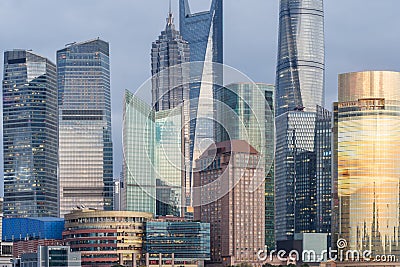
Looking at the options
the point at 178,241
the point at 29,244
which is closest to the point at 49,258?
the point at 178,241

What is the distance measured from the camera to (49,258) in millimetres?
103312

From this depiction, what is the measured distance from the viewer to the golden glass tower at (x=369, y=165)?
496 feet

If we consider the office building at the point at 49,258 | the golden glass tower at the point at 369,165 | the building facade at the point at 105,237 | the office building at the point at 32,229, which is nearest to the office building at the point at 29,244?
the office building at the point at 32,229

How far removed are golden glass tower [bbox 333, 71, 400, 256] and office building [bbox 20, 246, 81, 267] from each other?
5558cm

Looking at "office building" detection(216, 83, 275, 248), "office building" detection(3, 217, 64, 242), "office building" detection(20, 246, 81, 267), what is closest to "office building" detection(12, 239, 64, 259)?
"office building" detection(3, 217, 64, 242)

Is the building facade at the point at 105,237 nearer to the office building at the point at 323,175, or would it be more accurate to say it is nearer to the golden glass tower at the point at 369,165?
the golden glass tower at the point at 369,165

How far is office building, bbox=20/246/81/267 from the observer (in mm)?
103125

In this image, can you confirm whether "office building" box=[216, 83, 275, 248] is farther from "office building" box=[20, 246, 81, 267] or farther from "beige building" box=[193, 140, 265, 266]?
"beige building" box=[193, 140, 265, 266]

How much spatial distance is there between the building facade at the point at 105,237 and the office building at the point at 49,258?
23.0m

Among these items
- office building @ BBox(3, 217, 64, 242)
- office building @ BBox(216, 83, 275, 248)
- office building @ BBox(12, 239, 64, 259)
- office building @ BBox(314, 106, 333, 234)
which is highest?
office building @ BBox(216, 83, 275, 248)

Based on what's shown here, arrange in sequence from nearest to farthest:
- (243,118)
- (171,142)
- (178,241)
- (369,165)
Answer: (171,142) < (243,118) < (178,241) < (369,165)

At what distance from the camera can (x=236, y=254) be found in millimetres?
137125

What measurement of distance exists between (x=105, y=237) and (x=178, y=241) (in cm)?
997

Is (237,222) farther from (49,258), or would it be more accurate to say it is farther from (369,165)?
(49,258)
